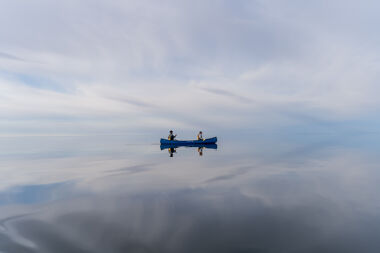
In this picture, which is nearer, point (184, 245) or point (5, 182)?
point (184, 245)

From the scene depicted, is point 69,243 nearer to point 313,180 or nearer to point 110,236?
point 110,236

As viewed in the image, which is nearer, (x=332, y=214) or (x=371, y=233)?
(x=371, y=233)

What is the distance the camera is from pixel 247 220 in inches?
523

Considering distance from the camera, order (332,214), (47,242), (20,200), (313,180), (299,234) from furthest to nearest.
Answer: (313,180) → (20,200) → (332,214) → (299,234) → (47,242)

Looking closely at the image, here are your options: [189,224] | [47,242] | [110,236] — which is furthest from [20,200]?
[189,224]

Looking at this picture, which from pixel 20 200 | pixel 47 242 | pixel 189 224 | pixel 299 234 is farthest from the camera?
pixel 20 200

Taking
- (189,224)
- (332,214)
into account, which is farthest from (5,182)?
(332,214)

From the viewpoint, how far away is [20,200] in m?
18.0

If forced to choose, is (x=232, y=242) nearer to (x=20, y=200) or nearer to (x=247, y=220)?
(x=247, y=220)

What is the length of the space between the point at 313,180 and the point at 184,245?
1966cm

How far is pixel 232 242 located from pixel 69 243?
7.69 m

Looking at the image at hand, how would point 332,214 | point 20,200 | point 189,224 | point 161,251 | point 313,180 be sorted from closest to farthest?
point 161,251, point 189,224, point 332,214, point 20,200, point 313,180

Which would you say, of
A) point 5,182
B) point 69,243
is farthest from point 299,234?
point 5,182

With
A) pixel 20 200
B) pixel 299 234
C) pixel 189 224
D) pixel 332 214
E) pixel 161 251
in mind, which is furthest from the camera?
pixel 20 200
